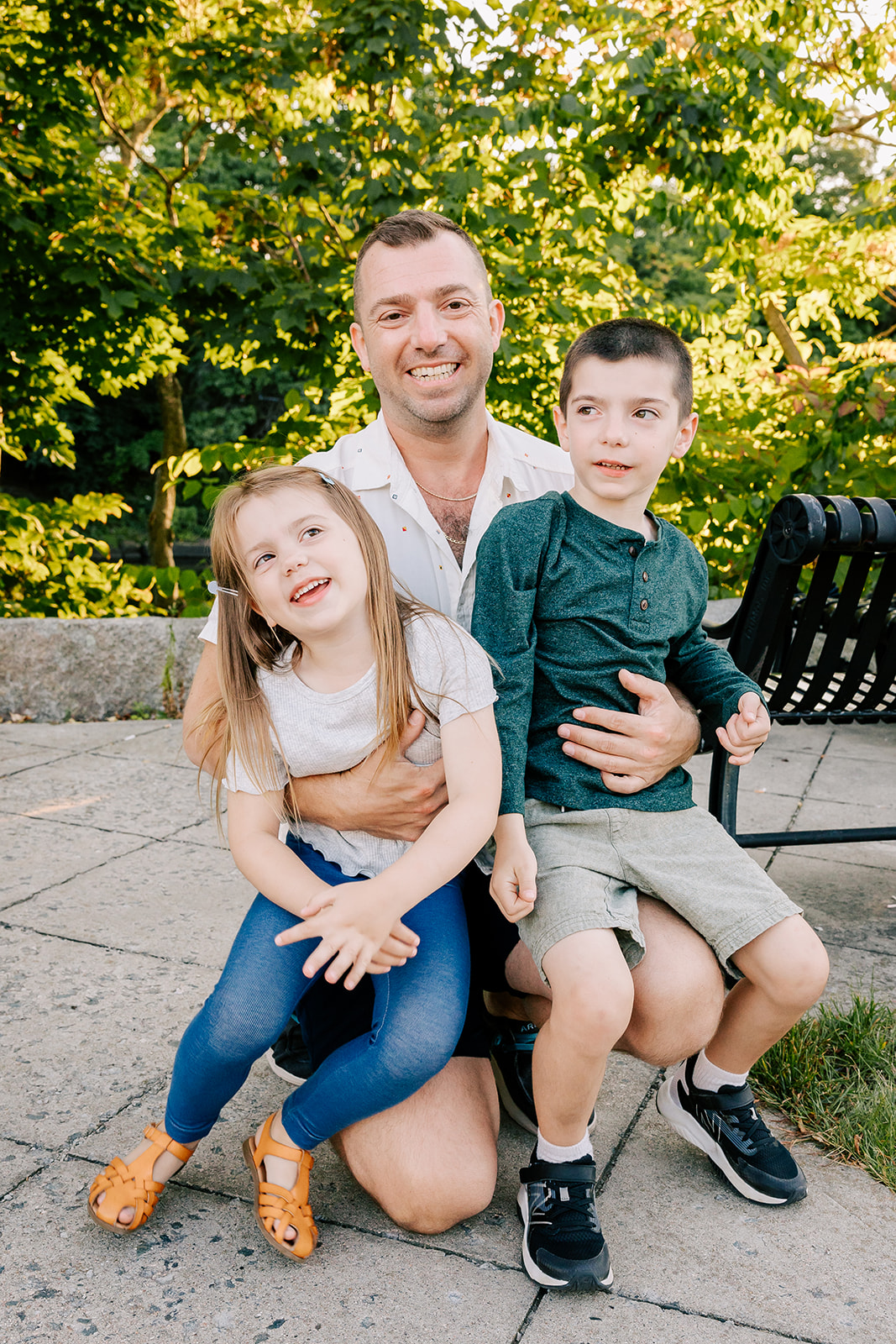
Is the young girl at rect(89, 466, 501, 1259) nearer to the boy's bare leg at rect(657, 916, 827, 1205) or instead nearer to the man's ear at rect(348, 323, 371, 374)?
the boy's bare leg at rect(657, 916, 827, 1205)


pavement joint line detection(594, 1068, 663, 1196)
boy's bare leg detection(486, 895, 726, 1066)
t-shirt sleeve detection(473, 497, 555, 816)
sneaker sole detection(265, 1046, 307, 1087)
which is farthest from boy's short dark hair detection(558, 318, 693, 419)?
sneaker sole detection(265, 1046, 307, 1087)

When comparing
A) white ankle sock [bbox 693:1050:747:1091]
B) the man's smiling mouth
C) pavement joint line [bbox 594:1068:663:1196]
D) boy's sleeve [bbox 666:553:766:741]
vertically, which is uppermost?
the man's smiling mouth

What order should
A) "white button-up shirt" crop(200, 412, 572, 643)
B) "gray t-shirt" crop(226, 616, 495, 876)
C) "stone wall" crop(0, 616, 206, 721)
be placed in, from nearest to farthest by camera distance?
"gray t-shirt" crop(226, 616, 495, 876) < "white button-up shirt" crop(200, 412, 572, 643) < "stone wall" crop(0, 616, 206, 721)

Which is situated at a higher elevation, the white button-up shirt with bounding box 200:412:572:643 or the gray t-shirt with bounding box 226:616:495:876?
the white button-up shirt with bounding box 200:412:572:643

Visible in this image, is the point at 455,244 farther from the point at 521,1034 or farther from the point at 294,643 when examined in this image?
the point at 521,1034

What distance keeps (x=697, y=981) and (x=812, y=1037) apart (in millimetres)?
626

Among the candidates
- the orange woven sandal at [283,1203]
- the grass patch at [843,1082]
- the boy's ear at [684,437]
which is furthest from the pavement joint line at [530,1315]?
the boy's ear at [684,437]

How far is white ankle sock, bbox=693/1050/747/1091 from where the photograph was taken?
1.93m

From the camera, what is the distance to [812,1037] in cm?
228

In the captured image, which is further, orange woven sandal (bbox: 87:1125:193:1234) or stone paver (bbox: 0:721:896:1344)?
orange woven sandal (bbox: 87:1125:193:1234)

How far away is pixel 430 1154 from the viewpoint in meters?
1.79

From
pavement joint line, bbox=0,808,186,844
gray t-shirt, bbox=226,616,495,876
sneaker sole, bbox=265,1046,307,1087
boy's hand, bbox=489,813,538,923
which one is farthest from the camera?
pavement joint line, bbox=0,808,186,844

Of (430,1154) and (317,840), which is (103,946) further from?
(430,1154)

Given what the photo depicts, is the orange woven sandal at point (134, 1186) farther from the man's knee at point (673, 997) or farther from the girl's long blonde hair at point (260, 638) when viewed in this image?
the man's knee at point (673, 997)
